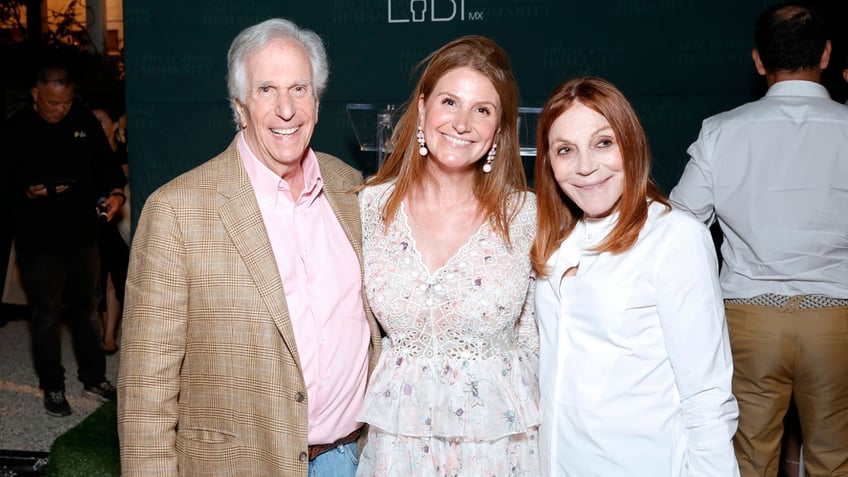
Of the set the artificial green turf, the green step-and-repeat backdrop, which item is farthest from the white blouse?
the artificial green turf

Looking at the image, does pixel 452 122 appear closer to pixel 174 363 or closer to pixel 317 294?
pixel 317 294

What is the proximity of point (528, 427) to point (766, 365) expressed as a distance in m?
1.31

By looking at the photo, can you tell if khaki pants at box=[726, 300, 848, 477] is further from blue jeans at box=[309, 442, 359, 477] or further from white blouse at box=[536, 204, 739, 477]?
blue jeans at box=[309, 442, 359, 477]

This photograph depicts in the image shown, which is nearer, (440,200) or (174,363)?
(174,363)

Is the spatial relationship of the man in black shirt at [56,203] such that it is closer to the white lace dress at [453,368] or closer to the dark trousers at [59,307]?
the dark trousers at [59,307]

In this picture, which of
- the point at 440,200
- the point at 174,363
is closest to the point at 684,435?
the point at 440,200

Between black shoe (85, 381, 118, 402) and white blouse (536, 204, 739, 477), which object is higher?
white blouse (536, 204, 739, 477)

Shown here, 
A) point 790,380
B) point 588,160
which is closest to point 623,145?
point 588,160

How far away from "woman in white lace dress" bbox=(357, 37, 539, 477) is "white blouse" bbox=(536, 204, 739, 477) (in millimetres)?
184

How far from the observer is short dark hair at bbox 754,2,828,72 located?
2893mm

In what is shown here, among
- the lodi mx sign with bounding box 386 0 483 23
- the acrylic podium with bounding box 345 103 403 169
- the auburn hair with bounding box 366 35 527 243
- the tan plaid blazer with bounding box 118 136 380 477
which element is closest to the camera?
the tan plaid blazer with bounding box 118 136 380 477

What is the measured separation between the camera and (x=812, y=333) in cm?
285

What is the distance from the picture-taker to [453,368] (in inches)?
80.5

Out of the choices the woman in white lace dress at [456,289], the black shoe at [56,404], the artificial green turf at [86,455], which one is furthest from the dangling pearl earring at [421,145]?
the black shoe at [56,404]
